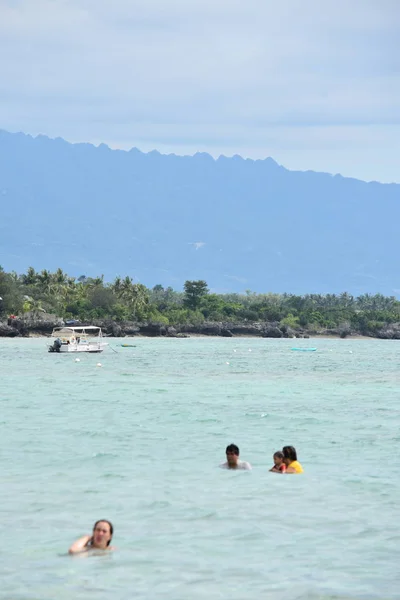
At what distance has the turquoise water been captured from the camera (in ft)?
47.0

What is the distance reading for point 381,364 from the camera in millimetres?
88062

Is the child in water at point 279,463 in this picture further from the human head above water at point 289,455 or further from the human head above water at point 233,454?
the human head above water at point 233,454

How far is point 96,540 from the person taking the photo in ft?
50.6

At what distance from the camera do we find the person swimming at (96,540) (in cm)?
1538

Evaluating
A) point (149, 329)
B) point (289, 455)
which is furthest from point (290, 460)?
point (149, 329)

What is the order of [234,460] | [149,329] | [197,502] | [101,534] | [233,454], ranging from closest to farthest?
[101,534], [197,502], [233,454], [234,460], [149,329]

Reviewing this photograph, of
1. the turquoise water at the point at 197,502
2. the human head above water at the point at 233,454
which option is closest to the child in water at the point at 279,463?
the turquoise water at the point at 197,502

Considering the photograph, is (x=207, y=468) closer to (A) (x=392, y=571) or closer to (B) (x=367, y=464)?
(B) (x=367, y=464)

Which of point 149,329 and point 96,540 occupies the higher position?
point 149,329

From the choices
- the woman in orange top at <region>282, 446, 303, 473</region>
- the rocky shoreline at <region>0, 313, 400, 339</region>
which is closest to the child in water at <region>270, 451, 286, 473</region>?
the woman in orange top at <region>282, 446, 303, 473</region>

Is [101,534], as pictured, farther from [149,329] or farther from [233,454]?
[149,329]

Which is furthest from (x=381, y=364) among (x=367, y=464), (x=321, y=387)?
(x=367, y=464)

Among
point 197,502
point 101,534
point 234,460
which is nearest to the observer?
point 101,534

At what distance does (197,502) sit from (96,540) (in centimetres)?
440
